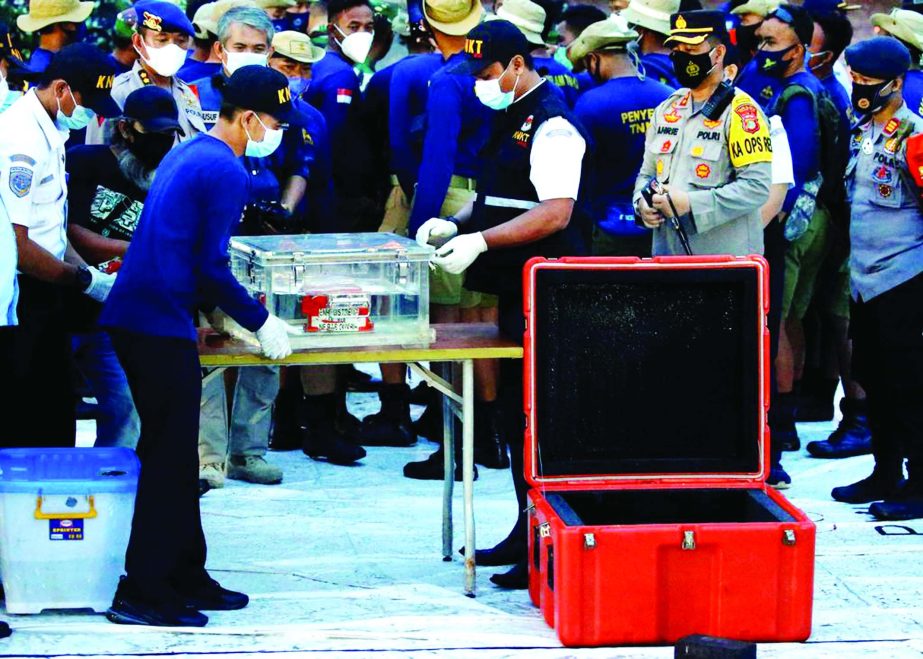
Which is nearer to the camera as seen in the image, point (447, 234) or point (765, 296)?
point (765, 296)

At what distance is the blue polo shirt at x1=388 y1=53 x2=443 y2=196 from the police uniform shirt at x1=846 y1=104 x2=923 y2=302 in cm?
205

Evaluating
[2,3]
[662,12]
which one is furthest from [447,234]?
[2,3]

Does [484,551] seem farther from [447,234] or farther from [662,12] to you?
[662,12]

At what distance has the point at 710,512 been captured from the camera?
557 centimetres

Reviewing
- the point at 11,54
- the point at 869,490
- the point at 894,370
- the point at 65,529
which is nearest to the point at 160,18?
the point at 11,54

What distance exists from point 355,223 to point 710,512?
3194 mm

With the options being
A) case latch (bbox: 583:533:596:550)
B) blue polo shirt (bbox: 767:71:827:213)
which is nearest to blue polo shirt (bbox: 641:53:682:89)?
blue polo shirt (bbox: 767:71:827:213)

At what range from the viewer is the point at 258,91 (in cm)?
526

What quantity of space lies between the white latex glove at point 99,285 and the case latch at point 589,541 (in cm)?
197

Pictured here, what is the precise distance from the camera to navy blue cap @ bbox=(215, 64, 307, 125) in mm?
5258

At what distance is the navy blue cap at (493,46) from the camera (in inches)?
226

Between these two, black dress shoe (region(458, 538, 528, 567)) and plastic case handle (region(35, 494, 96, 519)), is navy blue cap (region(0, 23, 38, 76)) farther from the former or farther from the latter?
black dress shoe (region(458, 538, 528, 567))

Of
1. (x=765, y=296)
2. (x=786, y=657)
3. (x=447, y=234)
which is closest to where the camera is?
(x=786, y=657)

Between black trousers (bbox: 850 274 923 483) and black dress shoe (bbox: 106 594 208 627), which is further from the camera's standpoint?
black trousers (bbox: 850 274 923 483)
